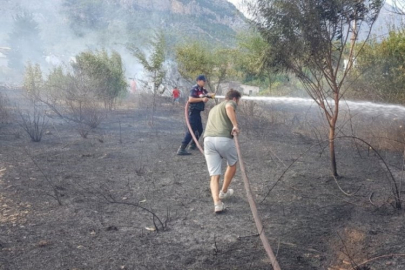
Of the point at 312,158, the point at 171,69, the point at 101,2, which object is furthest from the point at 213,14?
the point at 312,158

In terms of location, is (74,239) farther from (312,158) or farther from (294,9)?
(312,158)

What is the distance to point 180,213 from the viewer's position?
16.6 ft

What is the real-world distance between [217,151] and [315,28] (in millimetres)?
2641

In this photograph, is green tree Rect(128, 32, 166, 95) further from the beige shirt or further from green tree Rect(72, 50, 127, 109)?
the beige shirt

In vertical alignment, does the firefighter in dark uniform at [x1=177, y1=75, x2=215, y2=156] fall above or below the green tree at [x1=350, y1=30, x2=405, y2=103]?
below

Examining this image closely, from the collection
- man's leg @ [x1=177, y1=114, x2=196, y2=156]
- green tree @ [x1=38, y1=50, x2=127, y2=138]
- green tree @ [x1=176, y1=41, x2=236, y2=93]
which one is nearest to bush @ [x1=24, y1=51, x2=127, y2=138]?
green tree @ [x1=38, y1=50, x2=127, y2=138]

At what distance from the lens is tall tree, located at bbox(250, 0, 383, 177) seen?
5980mm

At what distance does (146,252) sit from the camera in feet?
12.8

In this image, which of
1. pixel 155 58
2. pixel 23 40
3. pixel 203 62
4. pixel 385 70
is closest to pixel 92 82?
pixel 155 58

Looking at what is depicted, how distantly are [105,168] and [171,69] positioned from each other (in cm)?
1475

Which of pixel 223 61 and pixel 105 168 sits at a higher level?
pixel 223 61

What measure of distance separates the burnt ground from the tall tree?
1.19 meters

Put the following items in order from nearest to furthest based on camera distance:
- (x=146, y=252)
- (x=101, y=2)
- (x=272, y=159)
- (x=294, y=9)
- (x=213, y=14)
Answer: (x=146, y=252)
(x=294, y=9)
(x=272, y=159)
(x=101, y=2)
(x=213, y=14)

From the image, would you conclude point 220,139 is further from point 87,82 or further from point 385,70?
point 87,82
